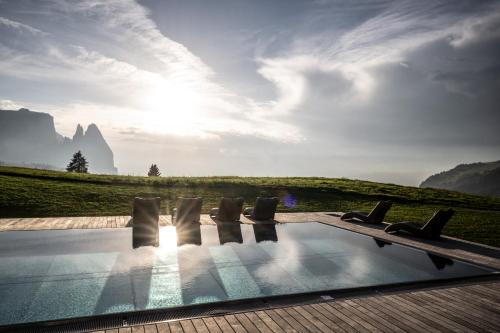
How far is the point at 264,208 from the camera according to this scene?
1451 centimetres

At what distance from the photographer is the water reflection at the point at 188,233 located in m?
10.1

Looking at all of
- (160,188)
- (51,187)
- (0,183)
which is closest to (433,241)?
(160,188)

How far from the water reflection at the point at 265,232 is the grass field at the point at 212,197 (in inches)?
Answer: 206

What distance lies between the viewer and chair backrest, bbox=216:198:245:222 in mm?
13648

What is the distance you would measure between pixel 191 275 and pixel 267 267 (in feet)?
5.99

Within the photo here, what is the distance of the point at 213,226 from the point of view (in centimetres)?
1282

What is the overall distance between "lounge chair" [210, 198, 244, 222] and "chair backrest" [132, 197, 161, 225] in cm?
300

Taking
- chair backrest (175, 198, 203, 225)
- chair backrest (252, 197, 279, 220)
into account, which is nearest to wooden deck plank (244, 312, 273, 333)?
chair backrest (175, 198, 203, 225)

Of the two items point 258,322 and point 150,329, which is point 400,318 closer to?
point 258,322

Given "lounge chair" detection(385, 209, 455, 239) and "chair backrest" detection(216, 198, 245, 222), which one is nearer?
"lounge chair" detection(385, 209, 455, 239)

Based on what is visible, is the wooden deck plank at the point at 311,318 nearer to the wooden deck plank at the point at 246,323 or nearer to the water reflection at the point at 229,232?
the wooden deck plank at the point at 246,323

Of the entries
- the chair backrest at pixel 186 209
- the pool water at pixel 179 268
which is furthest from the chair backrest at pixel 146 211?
the chair backrest at pixel 186 209

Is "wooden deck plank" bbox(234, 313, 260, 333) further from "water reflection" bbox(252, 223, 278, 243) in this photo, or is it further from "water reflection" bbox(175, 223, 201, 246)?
"water reflection" bbox(252, 223, 278, 243)

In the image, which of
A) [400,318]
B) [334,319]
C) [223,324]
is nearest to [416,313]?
[400,318]
